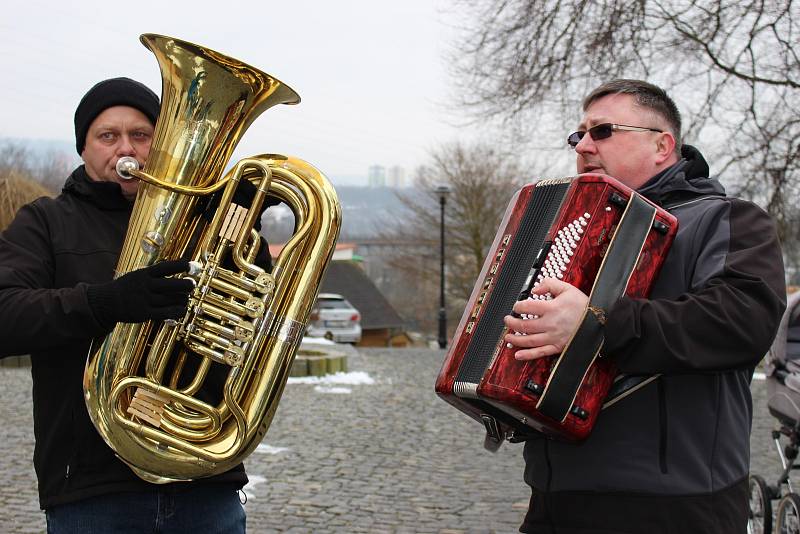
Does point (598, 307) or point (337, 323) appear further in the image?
point (337, 323)

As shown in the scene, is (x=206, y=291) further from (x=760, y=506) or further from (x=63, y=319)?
(x=760, y=506)

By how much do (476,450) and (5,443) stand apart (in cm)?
421

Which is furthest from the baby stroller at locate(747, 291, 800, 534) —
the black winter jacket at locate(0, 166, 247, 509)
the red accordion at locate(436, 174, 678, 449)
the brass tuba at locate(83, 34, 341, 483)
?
the black winter jacket at locate(0, 166, 247, 509)

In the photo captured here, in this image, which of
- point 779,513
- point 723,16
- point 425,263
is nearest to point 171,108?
point 779,513

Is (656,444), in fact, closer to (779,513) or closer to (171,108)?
(171,108)

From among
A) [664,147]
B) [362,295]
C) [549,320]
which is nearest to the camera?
[549,320]

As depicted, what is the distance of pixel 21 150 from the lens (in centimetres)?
4678

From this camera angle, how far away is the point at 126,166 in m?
2.68

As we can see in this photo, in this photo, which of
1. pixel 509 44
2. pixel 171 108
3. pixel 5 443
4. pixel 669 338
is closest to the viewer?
pixel 669 338

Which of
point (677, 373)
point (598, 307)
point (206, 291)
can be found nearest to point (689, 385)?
point (677, 373)

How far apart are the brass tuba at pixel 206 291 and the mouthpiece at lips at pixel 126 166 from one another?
0.19 ft

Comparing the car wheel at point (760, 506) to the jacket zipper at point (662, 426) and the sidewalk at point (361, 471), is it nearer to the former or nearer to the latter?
the sidewalk at point (361, 471)

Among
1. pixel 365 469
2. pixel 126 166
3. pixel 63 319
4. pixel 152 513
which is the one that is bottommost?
pixel 365 469

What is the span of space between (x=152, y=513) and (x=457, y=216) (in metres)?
31.5
